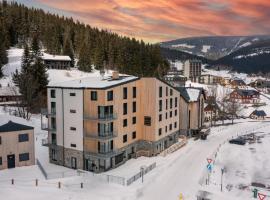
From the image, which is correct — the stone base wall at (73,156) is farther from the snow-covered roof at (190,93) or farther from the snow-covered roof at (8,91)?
the snow-covered roof at (8,91)

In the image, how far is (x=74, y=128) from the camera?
161 ft

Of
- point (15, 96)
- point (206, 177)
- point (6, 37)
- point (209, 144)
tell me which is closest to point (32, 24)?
point (6, 37)

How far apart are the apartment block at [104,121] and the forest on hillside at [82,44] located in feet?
266

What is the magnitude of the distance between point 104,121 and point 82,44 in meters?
107

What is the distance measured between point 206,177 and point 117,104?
16996mm

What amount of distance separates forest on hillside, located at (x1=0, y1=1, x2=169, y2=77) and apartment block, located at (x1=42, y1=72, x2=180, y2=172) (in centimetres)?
8122

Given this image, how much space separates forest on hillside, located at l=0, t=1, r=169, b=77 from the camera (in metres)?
143

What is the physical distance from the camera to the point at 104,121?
152 feet

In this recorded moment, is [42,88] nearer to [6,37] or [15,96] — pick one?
[15,96]

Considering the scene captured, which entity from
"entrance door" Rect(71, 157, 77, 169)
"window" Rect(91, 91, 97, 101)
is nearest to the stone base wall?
"entrance door" Rect(71, 157, 77, 169)

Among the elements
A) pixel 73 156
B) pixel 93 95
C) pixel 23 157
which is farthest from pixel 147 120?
pixel 23 157

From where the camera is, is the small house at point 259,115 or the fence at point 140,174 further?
the small house at point 259,115

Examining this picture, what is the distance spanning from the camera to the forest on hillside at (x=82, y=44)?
143 m

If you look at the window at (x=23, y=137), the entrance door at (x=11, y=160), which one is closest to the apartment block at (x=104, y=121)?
the window at (x=23, y=137)
